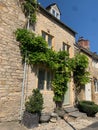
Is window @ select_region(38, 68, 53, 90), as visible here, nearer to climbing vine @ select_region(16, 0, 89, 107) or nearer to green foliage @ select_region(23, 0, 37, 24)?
climbing vine @ select_region(16, 0, 89, 107)

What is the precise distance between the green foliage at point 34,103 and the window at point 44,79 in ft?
4.62

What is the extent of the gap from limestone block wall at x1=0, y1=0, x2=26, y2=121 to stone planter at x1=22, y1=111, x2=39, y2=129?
531 millimetres

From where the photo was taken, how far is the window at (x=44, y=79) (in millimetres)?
10397

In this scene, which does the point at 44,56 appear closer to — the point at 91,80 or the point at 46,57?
the point at 46,57

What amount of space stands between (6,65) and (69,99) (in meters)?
6.77

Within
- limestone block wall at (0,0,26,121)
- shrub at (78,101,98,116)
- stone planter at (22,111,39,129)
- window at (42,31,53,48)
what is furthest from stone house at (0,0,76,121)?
shrub at (78,101,98,116)

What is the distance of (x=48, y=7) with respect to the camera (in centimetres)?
1362

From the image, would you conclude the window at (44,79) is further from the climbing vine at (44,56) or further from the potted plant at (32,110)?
the potted plant at (32,110)

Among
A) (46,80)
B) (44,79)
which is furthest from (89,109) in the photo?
(44,79)

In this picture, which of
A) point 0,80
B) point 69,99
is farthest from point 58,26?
point 0,80

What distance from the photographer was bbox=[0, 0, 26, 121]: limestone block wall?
7957 mm

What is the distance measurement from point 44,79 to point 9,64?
307 centimetres

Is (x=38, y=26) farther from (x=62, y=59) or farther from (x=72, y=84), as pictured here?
(x=72, y=84)

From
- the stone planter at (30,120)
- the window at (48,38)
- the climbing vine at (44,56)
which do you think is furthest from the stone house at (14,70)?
the stone planter at (30,120)
